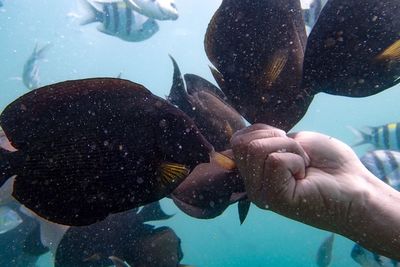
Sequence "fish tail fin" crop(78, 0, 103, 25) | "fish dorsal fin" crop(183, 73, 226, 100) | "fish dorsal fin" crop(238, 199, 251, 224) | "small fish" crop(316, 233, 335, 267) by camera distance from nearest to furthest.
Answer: "fish dorsal fin" crop(238, 199, 251, 224)
"fish dorsal fin" crop(183, 73, 226, 100)
"fish tail fin" crop(78, 0, 103, 25)
"small fish" crop(316, 233, 335, 267)

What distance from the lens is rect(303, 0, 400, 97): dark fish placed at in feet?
5.10

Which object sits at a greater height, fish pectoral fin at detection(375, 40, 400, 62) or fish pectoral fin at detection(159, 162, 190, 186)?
fish pectoral fin at detection(375, 40, 400, 62)

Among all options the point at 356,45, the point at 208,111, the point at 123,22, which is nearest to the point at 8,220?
the point at 123,22

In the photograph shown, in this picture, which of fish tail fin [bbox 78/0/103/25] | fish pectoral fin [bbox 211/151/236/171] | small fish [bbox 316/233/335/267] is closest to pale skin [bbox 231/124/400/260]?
fish pectoral fin [bbox 211/151/236/171]

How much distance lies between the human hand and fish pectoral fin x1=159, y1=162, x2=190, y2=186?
26 cm

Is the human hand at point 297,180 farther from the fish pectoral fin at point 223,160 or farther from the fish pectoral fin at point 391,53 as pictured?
the fish pectoral fin at point 391,53

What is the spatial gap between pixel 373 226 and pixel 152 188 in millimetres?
957

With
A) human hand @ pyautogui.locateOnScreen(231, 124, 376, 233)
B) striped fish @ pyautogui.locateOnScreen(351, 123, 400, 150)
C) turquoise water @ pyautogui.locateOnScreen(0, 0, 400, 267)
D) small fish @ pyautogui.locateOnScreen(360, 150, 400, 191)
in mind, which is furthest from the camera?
turquoise water @ pyautogui.locateOnScreen(0, 0, 400, 267)

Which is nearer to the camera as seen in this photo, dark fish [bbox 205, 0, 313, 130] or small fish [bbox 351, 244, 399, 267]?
dark fish [bbox 205, 0, 313, 130]

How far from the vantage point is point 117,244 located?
263cm

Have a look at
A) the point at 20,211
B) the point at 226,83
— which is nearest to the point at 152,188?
the point at 226,83

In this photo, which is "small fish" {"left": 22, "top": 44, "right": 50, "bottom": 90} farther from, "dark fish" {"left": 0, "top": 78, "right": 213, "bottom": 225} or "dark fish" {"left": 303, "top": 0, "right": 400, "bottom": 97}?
"dark fish" {"left": 303, "top": 0, "right": 400, "bottom": 97}

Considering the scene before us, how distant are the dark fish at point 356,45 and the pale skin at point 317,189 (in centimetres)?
39

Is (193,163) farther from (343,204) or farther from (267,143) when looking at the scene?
(343,204)
